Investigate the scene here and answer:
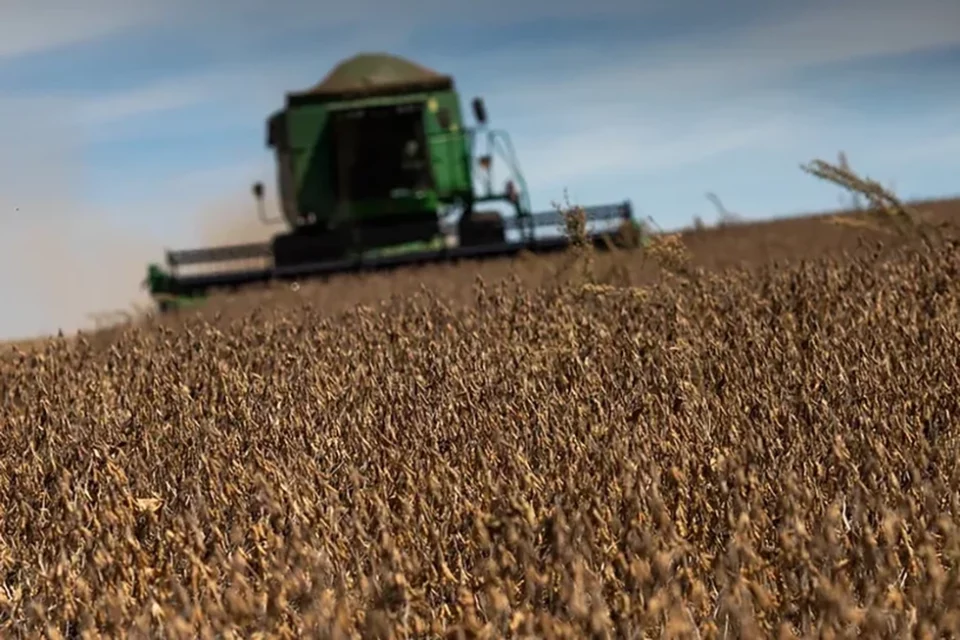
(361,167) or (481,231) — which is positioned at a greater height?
(361,167)

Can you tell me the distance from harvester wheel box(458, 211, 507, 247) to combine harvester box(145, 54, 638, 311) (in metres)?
0.01

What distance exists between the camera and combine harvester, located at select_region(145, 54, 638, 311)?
14461 mm

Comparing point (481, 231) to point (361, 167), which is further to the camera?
point (361, 167)

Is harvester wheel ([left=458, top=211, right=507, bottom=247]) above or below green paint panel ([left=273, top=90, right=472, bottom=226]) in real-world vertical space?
below

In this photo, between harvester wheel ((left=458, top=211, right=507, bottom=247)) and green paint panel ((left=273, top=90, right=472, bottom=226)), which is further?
green paint panel ((left=273, top=90, right=472, bottom=226))

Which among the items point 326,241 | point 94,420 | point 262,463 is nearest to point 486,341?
point 94,420

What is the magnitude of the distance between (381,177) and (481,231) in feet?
4.68

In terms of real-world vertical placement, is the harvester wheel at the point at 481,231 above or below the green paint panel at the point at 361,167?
below

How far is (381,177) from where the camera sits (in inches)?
598

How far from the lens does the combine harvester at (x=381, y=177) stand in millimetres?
14461

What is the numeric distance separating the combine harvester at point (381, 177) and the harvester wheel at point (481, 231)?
1 centimetres

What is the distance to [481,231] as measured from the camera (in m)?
14.6

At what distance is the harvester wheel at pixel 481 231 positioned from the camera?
1459 cm

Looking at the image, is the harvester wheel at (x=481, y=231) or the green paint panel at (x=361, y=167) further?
the green paint panel at (x=361, y=167)
